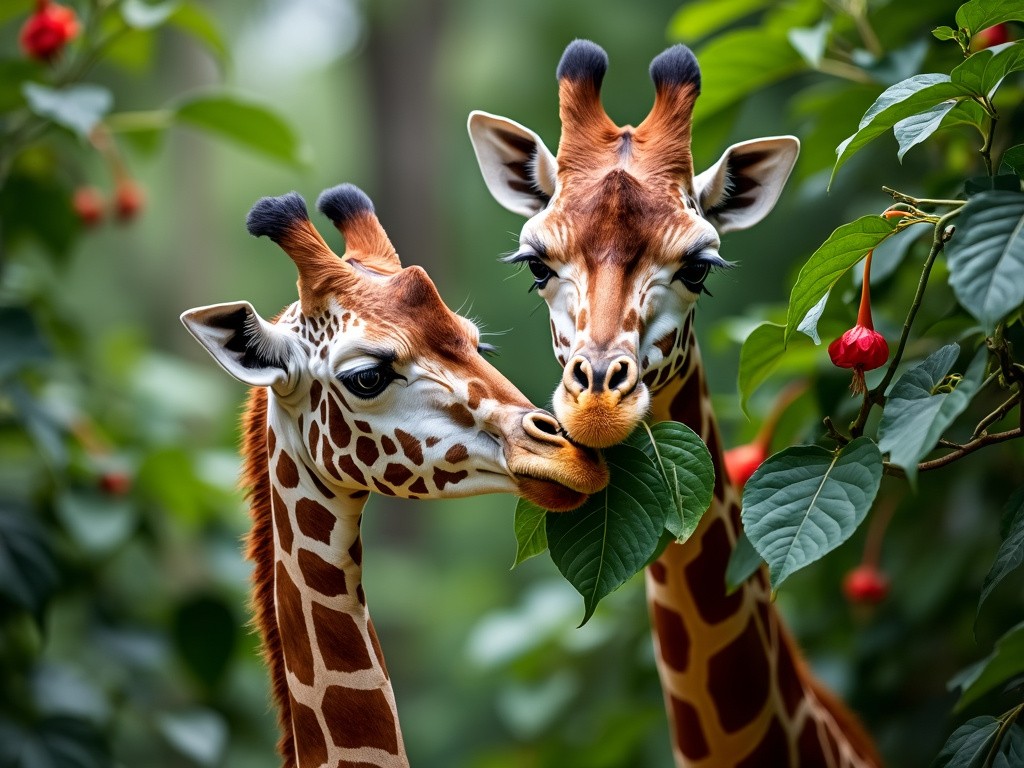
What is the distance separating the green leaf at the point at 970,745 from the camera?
1.88 metres

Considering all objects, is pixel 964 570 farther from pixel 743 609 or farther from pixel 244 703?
pixel 244 703

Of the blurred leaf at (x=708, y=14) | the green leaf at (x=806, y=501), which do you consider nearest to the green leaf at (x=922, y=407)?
the green leaf at (x=806, y=501)

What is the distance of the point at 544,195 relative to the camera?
7.72 ft

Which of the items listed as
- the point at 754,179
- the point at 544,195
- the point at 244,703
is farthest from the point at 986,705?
the point at 244,703

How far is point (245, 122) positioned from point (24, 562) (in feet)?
4.59

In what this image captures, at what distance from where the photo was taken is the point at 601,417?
180 centimetres

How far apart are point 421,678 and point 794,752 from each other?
662cm

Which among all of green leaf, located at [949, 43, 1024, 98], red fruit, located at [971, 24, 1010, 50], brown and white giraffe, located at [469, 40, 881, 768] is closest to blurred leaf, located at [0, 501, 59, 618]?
brown and white giraffe, located at [469, 40, 881, 768]

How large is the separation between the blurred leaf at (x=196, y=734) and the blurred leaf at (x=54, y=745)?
338mm

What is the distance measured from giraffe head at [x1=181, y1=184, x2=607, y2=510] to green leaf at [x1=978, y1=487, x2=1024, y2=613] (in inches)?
25.3

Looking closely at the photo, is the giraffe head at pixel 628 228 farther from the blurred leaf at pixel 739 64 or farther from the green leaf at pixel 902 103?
the blurred leaf at pixel 739 64

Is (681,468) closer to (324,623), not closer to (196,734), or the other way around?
(324,623)

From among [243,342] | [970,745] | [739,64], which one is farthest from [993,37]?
[243,342]

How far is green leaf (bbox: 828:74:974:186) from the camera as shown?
1.77 m
